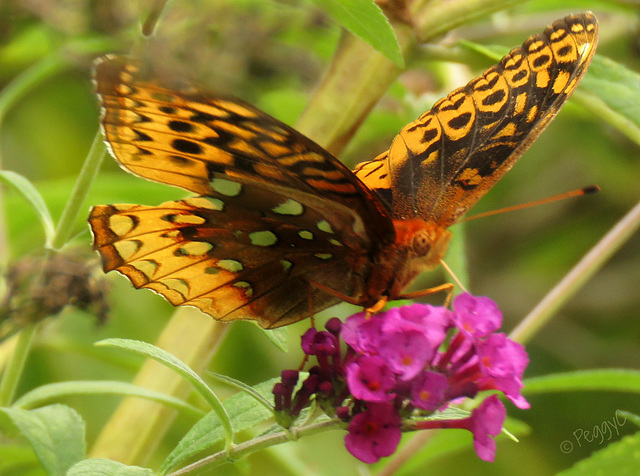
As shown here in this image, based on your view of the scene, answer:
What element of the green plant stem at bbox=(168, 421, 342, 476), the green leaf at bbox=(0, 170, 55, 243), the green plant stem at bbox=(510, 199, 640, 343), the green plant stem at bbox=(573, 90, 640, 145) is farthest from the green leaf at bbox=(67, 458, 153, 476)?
the green plant stem at bbox=(573, 90, 640, 145)

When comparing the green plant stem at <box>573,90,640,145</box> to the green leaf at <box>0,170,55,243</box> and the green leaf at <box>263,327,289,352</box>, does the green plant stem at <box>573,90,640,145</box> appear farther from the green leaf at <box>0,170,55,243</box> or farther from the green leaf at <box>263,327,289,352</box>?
the green leaf at <box>0,170,55,243</box>

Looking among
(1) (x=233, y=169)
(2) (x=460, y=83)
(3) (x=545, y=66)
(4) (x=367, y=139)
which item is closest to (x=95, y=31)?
(4) (x=367, y=139)

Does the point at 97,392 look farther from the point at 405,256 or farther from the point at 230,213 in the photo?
the point at 405,256

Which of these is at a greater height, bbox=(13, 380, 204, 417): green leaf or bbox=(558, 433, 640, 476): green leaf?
bbox=(558, 433, 640, 476): green leaf

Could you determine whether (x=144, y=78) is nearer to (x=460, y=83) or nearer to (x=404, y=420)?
(x=404, y=420)

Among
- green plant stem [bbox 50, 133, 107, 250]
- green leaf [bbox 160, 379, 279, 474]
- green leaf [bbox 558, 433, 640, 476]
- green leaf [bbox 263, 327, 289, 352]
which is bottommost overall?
green leaf [bbox 160, 379, 279, 474]

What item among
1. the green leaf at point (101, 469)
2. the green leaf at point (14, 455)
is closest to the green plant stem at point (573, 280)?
the green leaf at point (101, 469)
